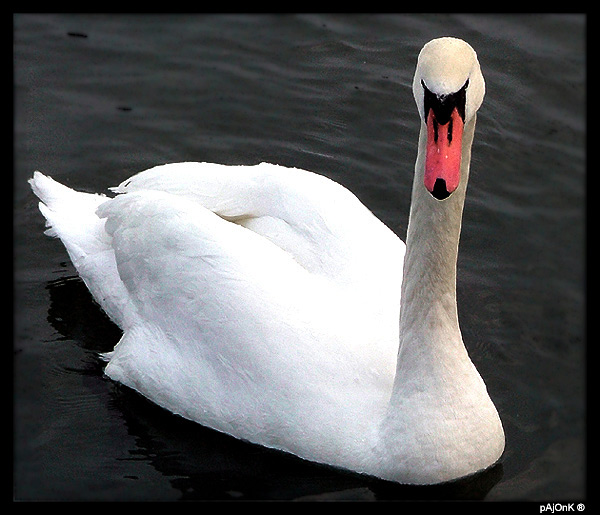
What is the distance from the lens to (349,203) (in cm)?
817

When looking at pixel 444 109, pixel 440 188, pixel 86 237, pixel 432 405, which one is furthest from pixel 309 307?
pixel 86 237

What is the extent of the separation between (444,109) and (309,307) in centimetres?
207

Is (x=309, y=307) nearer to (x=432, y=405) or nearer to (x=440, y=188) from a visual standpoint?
(x=432, y=405)

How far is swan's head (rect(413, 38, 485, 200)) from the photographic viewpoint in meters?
5.66

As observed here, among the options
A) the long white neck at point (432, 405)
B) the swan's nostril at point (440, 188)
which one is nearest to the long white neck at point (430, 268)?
→ the long white neck at point (432, 405)

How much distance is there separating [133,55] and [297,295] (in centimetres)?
572

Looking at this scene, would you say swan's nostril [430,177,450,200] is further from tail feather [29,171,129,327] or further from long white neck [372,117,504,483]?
tail feather [29,171,129,327]

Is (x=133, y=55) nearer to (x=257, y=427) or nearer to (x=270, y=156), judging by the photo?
(x=270, y=156)

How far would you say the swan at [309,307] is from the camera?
648 cm

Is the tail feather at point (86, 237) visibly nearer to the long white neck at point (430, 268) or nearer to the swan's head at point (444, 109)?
the long white neck at point (430, 268)

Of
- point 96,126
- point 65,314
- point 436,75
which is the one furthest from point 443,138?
point 96,126

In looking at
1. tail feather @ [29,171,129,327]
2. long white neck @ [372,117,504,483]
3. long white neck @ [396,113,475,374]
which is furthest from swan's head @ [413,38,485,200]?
tail feather @ [29,171,129,327]

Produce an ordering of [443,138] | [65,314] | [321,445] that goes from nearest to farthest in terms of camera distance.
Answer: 1. [443,138]
2. [321,445]
3. [65,314]

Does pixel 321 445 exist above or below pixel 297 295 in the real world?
below
